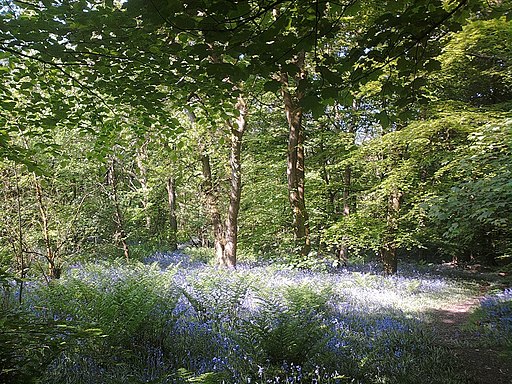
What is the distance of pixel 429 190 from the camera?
35.4 feet

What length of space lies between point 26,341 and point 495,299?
10.5 meters

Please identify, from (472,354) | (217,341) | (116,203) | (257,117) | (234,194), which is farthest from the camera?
(257,117)

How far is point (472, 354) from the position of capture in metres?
5.80

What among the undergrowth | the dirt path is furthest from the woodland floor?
the undergrowth

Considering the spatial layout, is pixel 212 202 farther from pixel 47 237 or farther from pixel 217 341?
pixel 217 341

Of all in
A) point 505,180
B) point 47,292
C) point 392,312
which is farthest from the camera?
point 392,312

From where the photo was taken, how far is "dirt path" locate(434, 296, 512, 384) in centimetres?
485

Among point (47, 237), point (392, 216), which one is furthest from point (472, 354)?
point (47, 237)

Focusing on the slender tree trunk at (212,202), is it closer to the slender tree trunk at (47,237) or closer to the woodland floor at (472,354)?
the slender tree trunk at (47,237)

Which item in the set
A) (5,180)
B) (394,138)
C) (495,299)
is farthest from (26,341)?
(495,299)

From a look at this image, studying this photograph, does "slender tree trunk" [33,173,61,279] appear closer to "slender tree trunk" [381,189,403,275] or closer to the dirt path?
the dirt path

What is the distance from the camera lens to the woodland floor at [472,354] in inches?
191

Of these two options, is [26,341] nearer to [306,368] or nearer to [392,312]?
[306,368]

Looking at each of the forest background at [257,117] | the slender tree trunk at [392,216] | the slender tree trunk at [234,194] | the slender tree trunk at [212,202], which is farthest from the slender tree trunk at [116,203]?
the slender tree trunk at [392,216]
